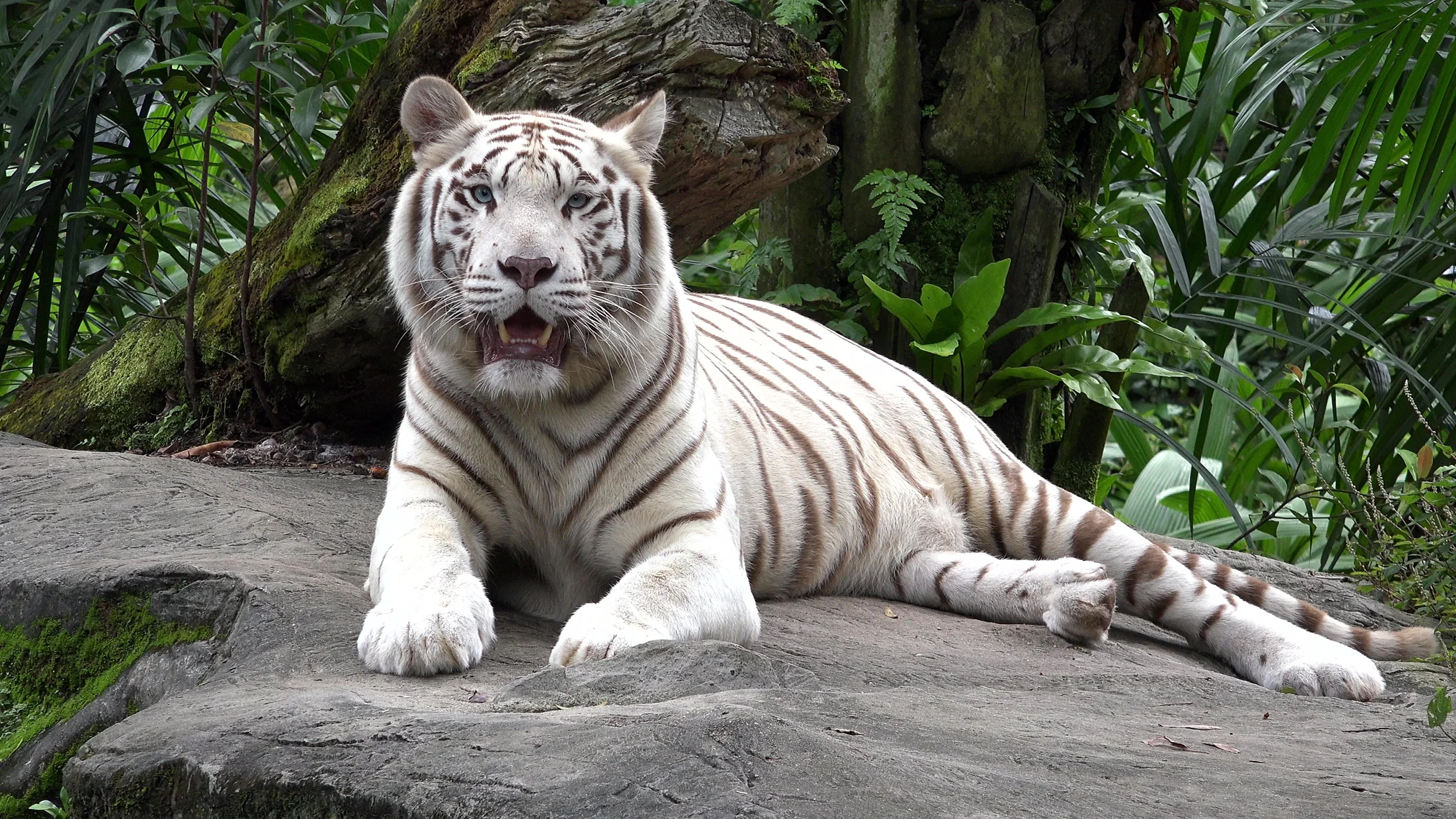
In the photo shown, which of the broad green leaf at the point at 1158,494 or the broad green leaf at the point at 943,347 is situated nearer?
the broad green leaf at the point at 943,347

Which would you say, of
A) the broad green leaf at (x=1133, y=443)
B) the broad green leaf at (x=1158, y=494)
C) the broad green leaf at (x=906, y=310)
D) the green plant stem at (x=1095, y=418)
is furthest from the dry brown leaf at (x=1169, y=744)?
the broad green leaf at (x=1133, y=443)

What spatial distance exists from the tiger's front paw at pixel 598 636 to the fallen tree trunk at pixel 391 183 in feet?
5.31

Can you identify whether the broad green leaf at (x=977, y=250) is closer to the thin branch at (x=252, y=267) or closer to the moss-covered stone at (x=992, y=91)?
the moss-covered stone at (x=992, y=91)

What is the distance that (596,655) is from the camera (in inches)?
81.9

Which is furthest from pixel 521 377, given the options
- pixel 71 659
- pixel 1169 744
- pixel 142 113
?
pixel 142 113

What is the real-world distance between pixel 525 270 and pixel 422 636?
0.74 meters

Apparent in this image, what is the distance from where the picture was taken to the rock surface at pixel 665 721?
4.70ft

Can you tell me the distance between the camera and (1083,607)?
9.85 ft

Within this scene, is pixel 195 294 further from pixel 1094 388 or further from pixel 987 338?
pixel 1094 388

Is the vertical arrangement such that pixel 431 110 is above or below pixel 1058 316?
above

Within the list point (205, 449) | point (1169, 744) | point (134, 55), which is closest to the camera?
point (1169, 744)

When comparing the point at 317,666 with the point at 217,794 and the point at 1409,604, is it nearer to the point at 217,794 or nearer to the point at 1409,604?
the point at 217,794

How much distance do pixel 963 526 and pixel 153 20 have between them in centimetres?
310

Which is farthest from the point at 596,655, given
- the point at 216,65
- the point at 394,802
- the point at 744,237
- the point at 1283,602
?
the point at 744,237
